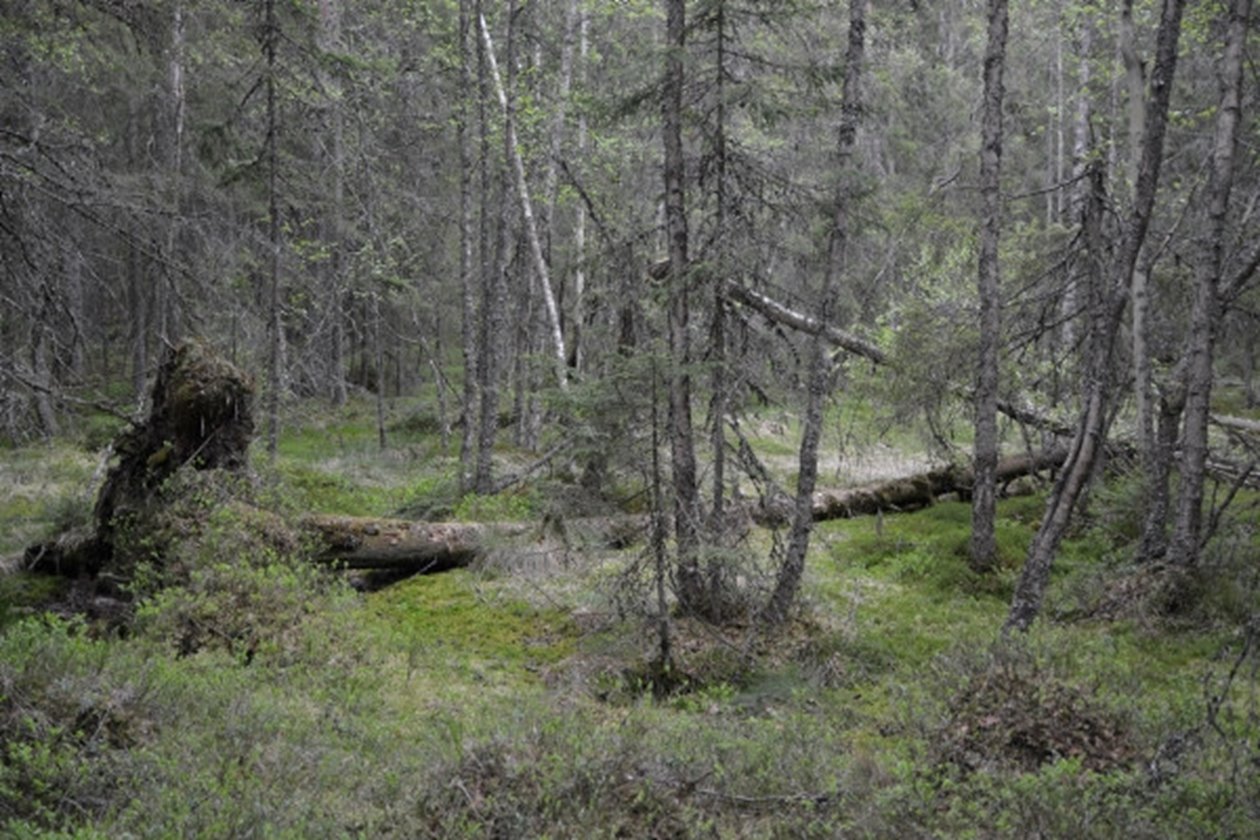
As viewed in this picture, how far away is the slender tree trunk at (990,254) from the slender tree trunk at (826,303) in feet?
6.02

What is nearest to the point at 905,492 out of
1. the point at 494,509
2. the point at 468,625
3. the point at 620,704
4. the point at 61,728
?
the point at 494,509

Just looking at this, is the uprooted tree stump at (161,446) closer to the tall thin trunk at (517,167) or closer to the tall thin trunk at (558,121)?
the tall thin trunk at (517,167)

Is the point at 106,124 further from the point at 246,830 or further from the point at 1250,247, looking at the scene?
the point at 1250,247

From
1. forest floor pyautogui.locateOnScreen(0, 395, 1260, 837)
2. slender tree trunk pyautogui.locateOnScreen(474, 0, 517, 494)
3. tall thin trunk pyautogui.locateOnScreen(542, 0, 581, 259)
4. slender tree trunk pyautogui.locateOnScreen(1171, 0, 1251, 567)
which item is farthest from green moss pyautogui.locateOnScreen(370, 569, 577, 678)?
tall thin trunk pyautogui.locateOnScreen(542, 0, 581, 259)

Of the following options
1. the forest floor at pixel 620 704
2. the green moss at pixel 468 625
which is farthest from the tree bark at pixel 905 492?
the green moss at pixel 468 625

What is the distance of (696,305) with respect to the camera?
30.0 ft

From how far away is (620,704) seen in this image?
7.61 metres

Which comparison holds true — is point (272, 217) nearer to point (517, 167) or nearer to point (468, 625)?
point (517, 167)

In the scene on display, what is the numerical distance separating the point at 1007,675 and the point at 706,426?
3.91 metres

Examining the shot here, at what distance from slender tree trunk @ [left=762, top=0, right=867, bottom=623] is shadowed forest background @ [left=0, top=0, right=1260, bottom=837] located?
51 mm

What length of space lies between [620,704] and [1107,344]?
5.04 m

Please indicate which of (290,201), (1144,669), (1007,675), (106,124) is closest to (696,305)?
(1007,675)

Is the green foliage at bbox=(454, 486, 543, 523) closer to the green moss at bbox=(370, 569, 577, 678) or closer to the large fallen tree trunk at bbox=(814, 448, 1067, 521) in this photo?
the green moss at bbox=(370, 569, 577, 678)

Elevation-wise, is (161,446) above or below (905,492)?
above
